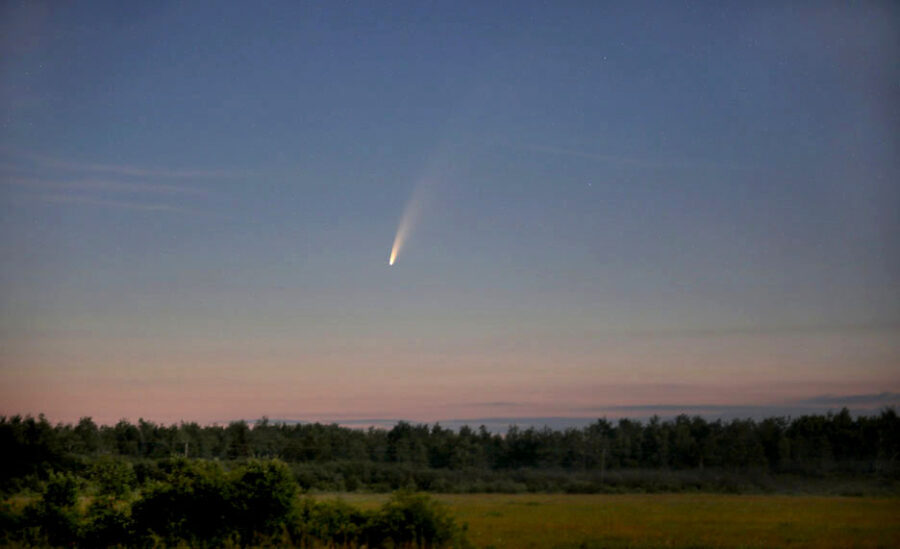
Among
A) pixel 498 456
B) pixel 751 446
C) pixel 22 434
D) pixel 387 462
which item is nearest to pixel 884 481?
pixel 751 446

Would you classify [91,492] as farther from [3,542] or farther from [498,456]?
[498,456]

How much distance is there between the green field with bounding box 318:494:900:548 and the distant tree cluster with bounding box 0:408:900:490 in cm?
978

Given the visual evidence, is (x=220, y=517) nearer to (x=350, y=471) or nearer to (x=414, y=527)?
(x=414, y=527)

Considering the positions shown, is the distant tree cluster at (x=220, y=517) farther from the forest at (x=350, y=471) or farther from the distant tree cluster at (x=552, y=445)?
the distant tree cluster at (x=552, y=445)

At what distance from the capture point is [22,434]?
33.6m

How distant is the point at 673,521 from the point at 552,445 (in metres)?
28.0

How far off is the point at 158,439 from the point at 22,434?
1933cm

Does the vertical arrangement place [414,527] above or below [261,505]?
below

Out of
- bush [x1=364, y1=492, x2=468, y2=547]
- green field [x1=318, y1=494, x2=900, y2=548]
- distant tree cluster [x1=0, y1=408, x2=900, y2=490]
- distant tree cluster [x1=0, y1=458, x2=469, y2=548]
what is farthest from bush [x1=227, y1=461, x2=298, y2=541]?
distant tree cluster [x1=0, y1=408, x2=900, y2=490]

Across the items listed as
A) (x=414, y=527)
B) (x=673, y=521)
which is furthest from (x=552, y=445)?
(x=414, y=527)

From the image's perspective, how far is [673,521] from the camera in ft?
90.2

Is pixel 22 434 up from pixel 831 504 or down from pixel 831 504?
up

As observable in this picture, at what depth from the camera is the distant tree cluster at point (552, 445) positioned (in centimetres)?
4641

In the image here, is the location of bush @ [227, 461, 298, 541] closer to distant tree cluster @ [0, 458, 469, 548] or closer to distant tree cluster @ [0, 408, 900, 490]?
distant tree cluster @ [0, 458, 469, 548]
